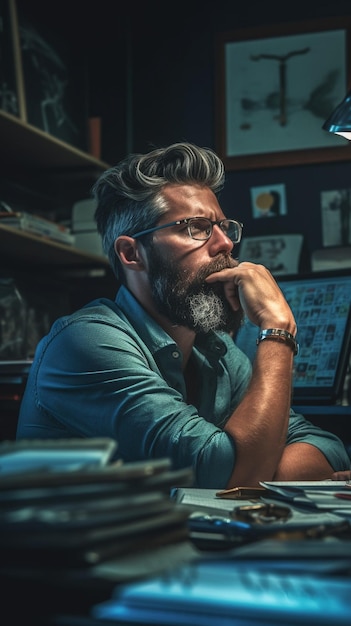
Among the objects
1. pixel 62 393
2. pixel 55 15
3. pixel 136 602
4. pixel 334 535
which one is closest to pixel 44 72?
pixel 55 15

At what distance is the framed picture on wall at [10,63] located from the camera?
285 centimetres

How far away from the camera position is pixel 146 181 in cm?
199

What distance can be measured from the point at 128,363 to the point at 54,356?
178 mm

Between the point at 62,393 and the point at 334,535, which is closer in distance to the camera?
the point at 334,535

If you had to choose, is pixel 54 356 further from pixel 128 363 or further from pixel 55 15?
pixel 55 15

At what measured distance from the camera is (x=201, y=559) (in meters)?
0.63

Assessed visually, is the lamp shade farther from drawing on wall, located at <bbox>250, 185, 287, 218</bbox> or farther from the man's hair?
drawing on wall, located at <bbox>250, 185, 287, 218</bbox>

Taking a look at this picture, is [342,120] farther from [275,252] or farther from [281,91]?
[281,91]

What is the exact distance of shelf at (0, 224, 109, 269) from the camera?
2.78 metres

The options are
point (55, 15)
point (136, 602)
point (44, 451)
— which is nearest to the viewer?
point (136, 602)

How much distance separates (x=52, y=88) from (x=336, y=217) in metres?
1.25

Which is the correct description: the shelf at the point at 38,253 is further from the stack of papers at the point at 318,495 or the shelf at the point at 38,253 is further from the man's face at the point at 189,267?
the stack of papers at the point at 318,495

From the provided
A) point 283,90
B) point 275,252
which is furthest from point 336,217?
point 283,90

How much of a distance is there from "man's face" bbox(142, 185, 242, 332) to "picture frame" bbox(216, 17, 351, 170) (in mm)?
1394
